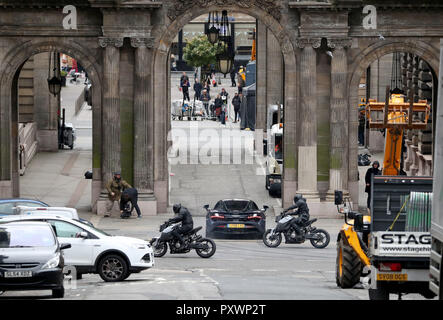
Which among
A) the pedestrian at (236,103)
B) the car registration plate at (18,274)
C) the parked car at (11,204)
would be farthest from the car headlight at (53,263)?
the pedestrian at (236,103)

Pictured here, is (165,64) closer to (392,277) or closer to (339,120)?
(339,120)

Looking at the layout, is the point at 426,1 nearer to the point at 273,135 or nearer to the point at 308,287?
the point at 273,135

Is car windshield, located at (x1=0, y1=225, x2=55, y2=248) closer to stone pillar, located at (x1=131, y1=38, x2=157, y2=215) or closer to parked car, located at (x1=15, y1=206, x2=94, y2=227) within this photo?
parked car, located at (x1=15, y1=206, x2=94, y2=227)

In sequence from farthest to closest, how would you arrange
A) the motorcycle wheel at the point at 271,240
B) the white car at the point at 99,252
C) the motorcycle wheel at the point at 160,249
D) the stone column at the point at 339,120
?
the stone column at the point at 339,120 < the motorcycle wheel at the point at 271,240 < the motorcycle wheel at the point at 160,249 < the white car at the point at 99,252

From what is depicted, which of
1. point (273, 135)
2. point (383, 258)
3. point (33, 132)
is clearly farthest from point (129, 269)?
point (33, 132)

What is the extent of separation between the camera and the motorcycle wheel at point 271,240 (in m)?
35.1

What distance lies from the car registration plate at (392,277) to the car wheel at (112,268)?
7388 millimetres

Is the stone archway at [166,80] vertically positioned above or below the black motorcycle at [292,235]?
above

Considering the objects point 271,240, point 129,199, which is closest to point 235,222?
point 271,240

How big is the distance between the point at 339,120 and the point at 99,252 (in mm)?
16635

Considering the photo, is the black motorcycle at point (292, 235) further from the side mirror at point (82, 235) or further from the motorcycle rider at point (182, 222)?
the side mirror at point (82, 235)

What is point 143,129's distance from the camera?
41.5 m

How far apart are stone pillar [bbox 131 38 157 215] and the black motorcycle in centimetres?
757
